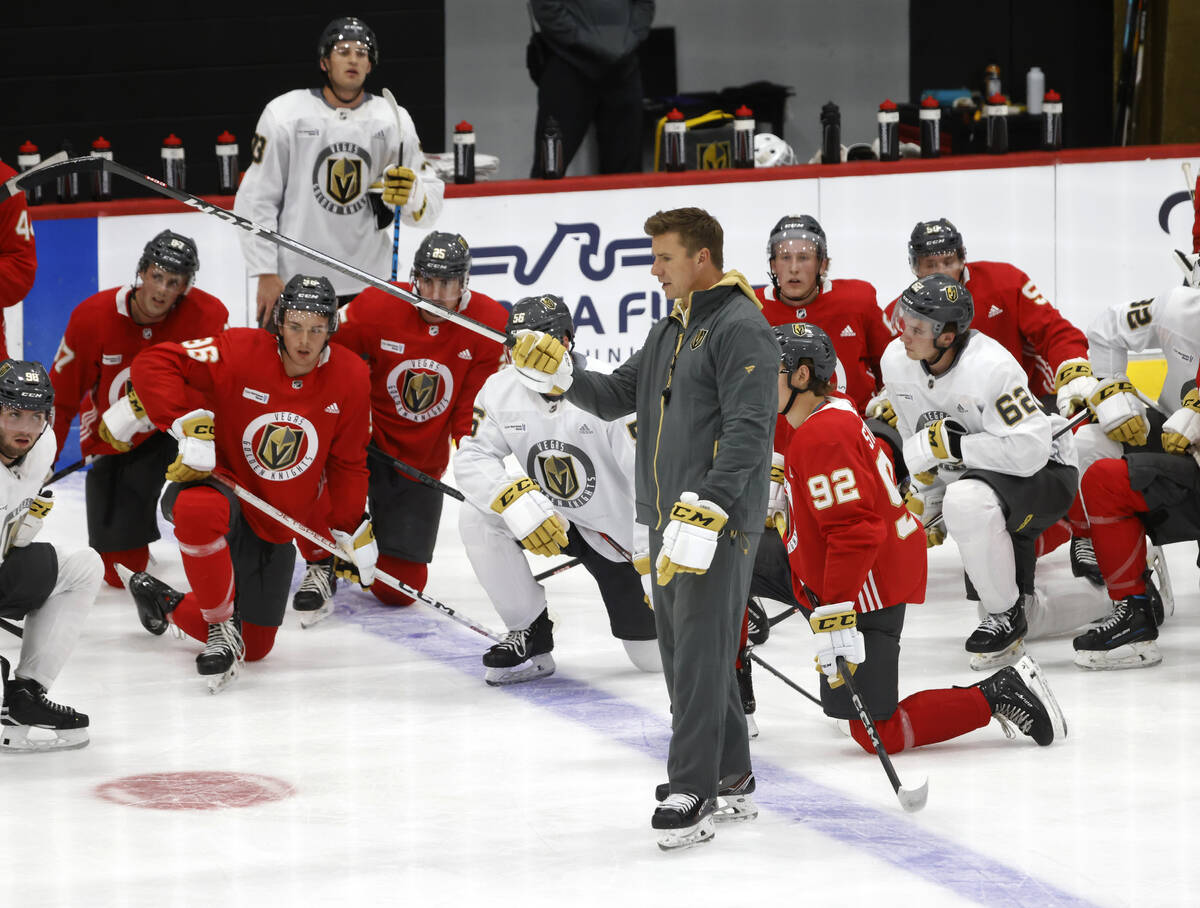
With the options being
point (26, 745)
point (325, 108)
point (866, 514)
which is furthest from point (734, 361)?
point (325, 108)

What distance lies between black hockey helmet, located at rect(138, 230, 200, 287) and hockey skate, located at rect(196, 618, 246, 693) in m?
1.26

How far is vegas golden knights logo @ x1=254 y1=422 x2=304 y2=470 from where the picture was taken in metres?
5.16

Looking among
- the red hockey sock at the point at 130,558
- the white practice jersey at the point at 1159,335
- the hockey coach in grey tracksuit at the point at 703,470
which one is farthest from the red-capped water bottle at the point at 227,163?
the hockey coach in grey tracksuit at the point at 703,470

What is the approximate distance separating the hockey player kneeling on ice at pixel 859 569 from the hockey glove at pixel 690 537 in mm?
517

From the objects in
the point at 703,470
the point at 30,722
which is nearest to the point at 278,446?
the point at 30,722

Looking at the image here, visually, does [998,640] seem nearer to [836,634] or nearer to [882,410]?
[882,410]

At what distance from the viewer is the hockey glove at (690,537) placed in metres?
3.38

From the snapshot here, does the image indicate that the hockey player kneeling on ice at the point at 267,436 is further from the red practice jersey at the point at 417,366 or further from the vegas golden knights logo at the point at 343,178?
the vegas golden knights logo at the point at 343,178

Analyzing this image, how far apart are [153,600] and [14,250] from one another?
1096 mm

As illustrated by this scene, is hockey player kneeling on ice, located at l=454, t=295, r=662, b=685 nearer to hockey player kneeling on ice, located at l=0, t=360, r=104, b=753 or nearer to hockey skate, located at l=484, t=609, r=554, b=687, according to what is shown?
hockey skate, located at l=484, t=609, r=554, b=687

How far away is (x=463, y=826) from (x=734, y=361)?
111cm

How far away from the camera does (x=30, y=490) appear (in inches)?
171

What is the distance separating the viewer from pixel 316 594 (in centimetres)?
566

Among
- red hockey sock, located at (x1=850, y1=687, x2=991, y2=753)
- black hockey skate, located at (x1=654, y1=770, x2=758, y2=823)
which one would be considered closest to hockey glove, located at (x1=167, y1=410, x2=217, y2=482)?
black hockey skate, located at (x1=654, y1=770, x2=758, y2=823)
